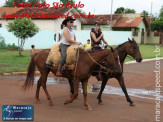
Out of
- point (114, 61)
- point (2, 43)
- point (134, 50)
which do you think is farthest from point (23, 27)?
point (114, 61)

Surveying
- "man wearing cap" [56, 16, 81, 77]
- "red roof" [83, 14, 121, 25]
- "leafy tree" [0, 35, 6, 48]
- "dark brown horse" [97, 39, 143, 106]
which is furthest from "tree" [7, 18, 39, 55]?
"red roof" [83, 14, 121, 25]

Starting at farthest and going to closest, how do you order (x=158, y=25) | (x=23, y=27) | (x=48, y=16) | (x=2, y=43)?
(x=158, y=25) < (x=48, y=16) < (x=2, y=43) < (x=23, y=27)

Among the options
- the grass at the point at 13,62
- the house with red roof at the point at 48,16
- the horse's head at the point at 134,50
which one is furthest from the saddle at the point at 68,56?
the house with red roof at the point at 48,16

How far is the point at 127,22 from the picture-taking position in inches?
1892

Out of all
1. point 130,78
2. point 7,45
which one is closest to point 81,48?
point 130,78

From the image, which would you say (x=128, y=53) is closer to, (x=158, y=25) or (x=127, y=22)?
(x=158, y=25)

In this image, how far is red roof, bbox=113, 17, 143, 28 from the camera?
46875mm

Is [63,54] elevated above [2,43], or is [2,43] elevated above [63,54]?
[63,54]

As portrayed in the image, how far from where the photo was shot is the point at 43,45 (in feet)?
88.8

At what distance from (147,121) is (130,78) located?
651 centimetres

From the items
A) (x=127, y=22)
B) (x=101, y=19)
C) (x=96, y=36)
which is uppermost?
(x=101, y=19)

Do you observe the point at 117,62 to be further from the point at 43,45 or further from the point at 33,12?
the point at 33,12

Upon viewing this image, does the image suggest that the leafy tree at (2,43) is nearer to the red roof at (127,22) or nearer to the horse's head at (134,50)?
the horse's head at (134,50)

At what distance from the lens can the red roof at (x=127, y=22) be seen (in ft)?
154
